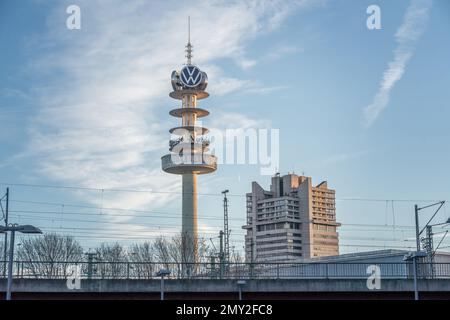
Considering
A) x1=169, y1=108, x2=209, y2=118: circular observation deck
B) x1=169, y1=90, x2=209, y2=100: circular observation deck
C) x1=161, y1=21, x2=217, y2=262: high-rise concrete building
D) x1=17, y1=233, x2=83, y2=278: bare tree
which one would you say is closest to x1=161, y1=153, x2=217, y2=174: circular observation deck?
x1=161, y1=21, x2=217, y2=262: high-rise concrete building

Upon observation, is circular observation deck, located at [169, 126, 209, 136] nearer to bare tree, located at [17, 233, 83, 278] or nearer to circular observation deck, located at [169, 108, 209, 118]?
circular observation deck, located at [169, 108, 209, 118]

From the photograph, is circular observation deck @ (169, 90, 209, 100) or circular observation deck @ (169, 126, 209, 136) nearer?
circular observation deck @ (169, 90, 209, 100)

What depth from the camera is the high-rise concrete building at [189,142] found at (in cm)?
14450

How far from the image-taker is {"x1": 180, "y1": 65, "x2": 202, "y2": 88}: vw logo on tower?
14612 centimetres

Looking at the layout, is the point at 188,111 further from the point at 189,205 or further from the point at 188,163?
the point at 189,205

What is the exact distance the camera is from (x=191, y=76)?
484ft

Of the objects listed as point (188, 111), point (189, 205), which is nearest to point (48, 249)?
Result: point (189, 205)

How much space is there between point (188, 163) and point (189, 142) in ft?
16.3

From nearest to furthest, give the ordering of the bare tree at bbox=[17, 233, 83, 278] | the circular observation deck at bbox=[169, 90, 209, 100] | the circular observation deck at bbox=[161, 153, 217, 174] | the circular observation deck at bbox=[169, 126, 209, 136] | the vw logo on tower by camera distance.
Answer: the bare tree at bbox=[17, 233, 83, 278] → the circular observation deck at bbox=[161, 153, 217, 174] → the vw logo on tower → the circular observation deck at bbox=[169, 90, 209, 100] → the circular observation deck at bbox=[169, 126, 209, 136]

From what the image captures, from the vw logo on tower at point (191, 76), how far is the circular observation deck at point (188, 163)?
48.6ft

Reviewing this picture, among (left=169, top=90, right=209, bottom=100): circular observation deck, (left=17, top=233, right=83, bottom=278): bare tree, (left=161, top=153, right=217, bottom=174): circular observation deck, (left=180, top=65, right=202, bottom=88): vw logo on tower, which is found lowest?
(left=17, top=233, right=83, bottom=278): bare tree

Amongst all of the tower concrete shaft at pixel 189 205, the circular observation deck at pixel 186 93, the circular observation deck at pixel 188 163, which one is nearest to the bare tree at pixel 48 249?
the tower concrete shaft at pixel 189 205
